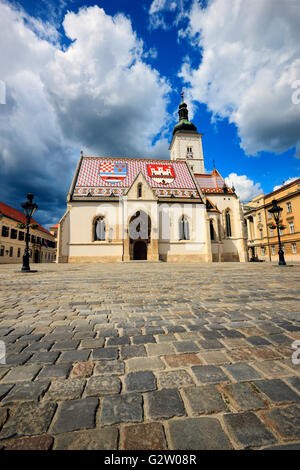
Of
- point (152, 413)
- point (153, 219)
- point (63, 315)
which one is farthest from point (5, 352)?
point (153, 219)

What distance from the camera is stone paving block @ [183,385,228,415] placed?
1.37m

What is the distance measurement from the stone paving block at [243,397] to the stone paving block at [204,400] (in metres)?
0.09

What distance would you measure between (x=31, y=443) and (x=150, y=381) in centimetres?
85

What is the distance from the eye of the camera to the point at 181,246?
27.4 m

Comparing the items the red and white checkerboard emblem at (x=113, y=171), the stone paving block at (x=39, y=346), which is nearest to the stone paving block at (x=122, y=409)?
the stone paving block at (x=39, y=346)

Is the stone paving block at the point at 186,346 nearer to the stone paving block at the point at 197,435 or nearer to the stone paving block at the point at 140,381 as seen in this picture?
the stone paving block at the point at 140,381

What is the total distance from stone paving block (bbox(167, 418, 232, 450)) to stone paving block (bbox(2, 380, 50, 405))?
98cm

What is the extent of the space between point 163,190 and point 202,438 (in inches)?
1165

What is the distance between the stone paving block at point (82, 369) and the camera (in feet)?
5.90

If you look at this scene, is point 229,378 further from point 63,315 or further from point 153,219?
point 153,219

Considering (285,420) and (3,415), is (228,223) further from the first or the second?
(3,415)

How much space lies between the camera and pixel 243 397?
150cm

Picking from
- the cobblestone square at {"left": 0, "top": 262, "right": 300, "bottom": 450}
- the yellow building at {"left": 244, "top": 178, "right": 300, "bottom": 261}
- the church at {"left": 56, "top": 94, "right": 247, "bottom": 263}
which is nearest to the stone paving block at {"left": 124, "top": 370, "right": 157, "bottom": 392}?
the cobblestone square at {"left": 0, "top": 262, "right": 300, "bottom": 450}

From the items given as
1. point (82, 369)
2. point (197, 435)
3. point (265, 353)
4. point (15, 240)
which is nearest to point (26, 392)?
point (82, 369)
